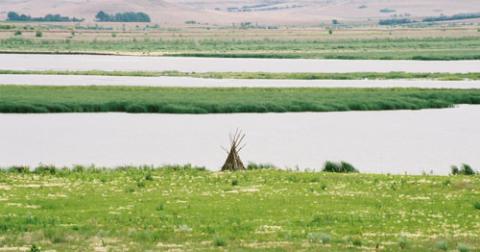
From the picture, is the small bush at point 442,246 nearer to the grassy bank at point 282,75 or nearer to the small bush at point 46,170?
the small bush at point 46,170

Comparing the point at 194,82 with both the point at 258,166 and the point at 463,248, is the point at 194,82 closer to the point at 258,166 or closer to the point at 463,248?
the point at 258,166

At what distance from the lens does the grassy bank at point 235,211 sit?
723 inches

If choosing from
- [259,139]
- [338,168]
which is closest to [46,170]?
[338,168]

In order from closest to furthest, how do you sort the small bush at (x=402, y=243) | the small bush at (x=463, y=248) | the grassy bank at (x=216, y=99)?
the small bush at (x=463, y=248)
the small bush at (x=402, y=243)
the grassy bank at (x=216, y=99)

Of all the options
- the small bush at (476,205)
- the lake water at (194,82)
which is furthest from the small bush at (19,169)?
the lake water at (194,82)

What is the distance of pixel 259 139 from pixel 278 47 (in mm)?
71957

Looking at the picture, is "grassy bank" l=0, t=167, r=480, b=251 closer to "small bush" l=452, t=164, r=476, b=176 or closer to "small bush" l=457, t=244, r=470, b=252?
"small bush" l=457, t=244, r=470, b=252

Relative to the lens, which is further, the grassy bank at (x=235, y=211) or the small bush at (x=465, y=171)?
the small bush at (x=465, y=171)

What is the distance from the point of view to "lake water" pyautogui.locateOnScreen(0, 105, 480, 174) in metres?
35.0

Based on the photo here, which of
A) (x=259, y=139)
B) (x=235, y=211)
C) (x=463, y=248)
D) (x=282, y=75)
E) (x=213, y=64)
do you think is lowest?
(x=463, y=248)

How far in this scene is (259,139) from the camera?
40.5m

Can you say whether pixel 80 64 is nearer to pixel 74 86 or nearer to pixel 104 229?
pixel 74 86

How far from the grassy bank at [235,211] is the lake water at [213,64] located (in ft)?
159

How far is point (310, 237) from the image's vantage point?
1855cm
